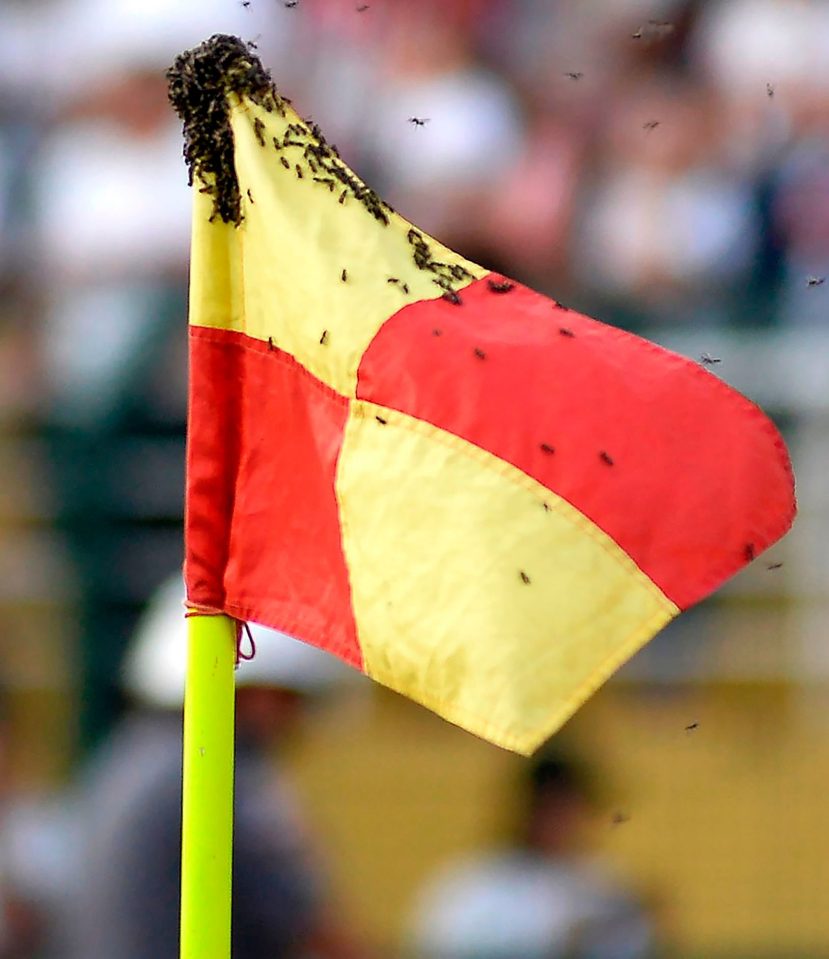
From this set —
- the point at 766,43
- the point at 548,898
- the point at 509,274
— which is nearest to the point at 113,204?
the point at 509,274

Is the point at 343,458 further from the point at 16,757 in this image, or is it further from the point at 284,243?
the point at 16,757

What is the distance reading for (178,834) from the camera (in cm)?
244

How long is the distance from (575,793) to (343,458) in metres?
1.62

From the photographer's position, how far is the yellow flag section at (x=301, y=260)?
5.03 feet

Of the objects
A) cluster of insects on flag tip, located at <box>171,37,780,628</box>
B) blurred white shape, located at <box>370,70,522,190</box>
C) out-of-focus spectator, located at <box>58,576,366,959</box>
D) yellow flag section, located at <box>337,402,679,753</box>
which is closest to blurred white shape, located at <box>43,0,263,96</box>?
blurred white shape, located at <box>370,70,522,190</box>

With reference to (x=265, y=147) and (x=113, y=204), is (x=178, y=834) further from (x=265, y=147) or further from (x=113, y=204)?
(x=113, y=204)

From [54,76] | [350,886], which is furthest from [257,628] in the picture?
[54,76]

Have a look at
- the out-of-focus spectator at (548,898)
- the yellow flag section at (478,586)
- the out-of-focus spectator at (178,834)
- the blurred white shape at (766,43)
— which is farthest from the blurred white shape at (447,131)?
the yellow flag section at (478,586)

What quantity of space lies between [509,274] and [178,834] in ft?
4.49

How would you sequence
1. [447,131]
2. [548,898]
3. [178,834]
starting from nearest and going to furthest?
[178,834]
[548,898]
[447,131]

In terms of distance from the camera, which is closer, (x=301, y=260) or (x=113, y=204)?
(x=301, y=260)

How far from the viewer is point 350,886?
10.2 feet

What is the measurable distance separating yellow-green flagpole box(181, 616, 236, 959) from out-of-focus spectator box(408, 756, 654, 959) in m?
1.43

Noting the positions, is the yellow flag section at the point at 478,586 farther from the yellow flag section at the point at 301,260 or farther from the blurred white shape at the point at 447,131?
the blurred white shape at the point at 447,131
